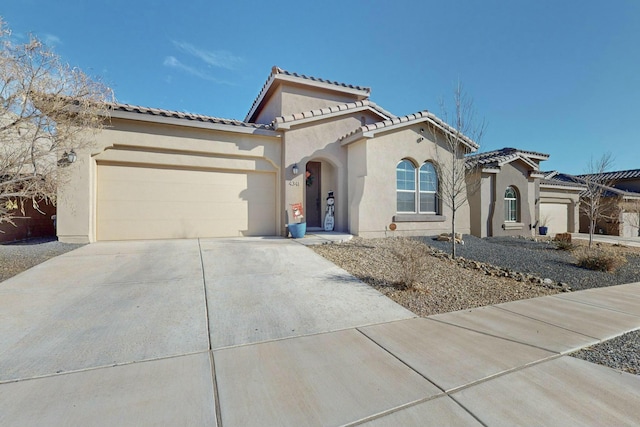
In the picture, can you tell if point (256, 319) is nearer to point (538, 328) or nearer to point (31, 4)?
point (538, 328)

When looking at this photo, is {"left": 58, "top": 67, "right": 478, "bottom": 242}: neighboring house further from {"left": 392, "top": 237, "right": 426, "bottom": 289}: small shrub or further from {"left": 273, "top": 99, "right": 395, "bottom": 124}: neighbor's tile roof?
{"left": 392, "top": 237, "right": 426, "bottom": 289}: small shrub

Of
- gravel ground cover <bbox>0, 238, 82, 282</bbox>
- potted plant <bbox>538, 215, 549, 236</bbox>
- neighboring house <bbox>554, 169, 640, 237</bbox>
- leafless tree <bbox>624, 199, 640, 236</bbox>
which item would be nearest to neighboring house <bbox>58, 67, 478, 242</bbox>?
gravel ground cover <bbox>0, 238, 82, 282</bbox>

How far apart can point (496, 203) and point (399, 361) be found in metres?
13.0

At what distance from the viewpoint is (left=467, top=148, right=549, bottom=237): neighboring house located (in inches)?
523

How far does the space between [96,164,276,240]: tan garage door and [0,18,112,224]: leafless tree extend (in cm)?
168

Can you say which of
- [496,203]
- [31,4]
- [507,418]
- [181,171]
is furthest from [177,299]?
[496,203]

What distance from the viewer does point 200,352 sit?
3.24 metres

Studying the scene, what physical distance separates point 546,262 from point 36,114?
45.4 ft

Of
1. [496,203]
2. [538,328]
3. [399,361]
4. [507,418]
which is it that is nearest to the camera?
[507,418]

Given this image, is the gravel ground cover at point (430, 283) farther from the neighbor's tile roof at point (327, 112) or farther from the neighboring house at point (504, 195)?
the neighboring house at point (504, 195)

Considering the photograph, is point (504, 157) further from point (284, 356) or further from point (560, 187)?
point (284, 356)

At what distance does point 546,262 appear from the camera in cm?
842

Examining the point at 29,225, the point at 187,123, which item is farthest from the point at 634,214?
the point at 29,225

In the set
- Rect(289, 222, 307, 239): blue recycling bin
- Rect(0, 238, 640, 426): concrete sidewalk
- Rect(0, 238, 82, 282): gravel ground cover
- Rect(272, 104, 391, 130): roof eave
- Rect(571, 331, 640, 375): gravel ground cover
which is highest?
Rect(272, 104, 391, 130): roof eave
